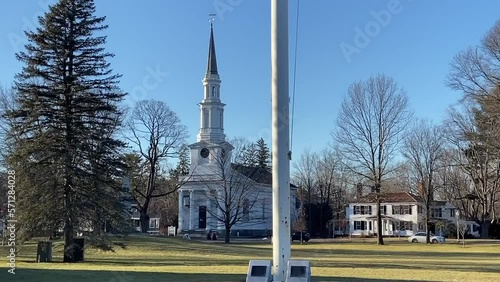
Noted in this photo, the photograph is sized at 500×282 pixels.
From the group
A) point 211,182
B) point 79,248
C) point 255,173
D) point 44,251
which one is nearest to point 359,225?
point 255,173

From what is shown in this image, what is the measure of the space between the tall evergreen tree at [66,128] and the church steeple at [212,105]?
137 ft

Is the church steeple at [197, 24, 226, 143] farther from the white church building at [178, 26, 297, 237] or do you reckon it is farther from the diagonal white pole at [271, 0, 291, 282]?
the diagonal white pole at [271, 0, 291, 282]

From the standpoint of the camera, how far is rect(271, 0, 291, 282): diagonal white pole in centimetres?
1302

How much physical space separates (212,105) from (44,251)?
148 ft

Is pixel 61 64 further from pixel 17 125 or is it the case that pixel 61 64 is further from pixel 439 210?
pixel 439 210

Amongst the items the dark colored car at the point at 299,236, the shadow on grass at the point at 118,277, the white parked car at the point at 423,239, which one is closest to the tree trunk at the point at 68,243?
the shadow on grass at the point at 118,277

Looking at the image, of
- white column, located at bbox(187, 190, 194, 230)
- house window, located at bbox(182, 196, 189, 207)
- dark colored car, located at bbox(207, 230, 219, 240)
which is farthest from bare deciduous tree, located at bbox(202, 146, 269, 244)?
house window, located at bbox(182, 196, 189, 207)

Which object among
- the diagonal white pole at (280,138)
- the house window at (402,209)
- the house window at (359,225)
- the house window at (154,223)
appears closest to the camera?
the diagonal white pole at (280,138)

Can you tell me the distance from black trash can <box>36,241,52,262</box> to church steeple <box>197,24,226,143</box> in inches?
1731

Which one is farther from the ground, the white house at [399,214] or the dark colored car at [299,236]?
the white house at [399,214]

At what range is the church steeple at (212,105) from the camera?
227 ft

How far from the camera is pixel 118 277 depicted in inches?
677

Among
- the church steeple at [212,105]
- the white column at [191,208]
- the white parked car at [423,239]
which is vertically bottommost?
the white parked car at [423,239]

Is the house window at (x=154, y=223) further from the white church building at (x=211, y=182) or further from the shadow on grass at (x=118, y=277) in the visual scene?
the shadow on grass at (x=118, y=277)
